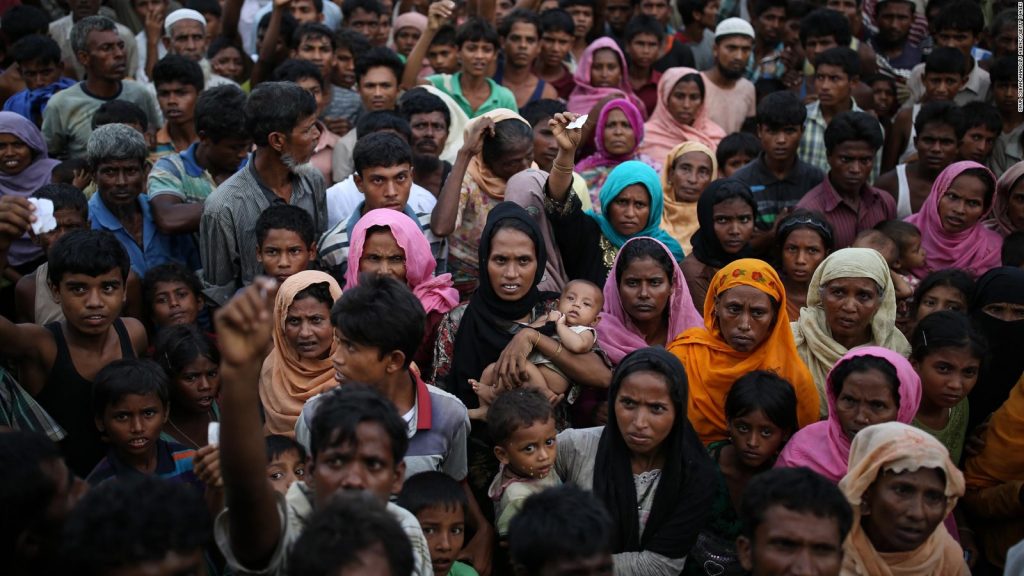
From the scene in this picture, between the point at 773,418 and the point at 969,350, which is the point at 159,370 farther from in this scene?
the point at 969,350

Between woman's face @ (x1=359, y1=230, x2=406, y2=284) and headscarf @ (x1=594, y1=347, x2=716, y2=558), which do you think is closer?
headscarf @ (x1=594, y1=347, x2=716, y2=558)

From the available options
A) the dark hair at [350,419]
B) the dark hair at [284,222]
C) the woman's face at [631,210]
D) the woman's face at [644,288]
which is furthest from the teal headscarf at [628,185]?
the dark hair at [350,419]

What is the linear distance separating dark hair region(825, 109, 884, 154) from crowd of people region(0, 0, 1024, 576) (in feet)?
0.06

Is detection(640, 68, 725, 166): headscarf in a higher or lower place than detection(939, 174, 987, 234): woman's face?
higher

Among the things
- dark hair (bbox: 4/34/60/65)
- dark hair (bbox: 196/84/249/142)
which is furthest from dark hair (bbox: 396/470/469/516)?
dark hair (bbox: 4/34/60/65)

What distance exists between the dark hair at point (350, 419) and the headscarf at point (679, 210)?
3.88m

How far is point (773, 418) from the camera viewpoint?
451cm

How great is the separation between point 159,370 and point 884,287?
3.32m

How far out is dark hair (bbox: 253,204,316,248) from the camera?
5363 mm

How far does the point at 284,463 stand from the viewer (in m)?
4.15

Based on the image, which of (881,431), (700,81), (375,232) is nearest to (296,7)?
(700,81)

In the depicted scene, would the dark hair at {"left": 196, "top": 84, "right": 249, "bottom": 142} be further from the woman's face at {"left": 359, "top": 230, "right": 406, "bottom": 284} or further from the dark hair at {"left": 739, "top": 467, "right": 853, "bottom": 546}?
the dark hair at {"left": 739, "top": 467, "right": 853, "bottom": 546}

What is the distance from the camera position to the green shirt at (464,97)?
793cm

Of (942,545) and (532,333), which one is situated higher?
(532,333)
